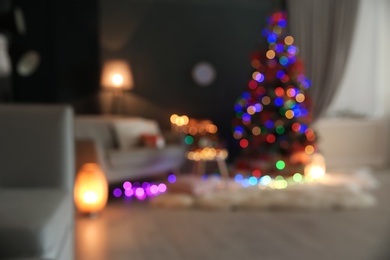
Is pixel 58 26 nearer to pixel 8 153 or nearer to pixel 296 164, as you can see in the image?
pixel 296 164

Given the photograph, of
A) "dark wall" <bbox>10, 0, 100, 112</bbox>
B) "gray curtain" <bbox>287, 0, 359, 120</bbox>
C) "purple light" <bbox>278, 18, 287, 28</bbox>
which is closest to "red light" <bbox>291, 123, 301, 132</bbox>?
"gray curtain" <bbox>287, 0, 359, 120</bbox>

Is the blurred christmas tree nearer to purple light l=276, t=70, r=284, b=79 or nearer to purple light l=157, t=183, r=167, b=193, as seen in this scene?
purple light l=276, t=70, r=284, b=79

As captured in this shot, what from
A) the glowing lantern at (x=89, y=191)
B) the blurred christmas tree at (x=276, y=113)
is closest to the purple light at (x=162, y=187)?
the blurred christmas tree at (x=276, y=113)

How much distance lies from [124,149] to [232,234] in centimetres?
191

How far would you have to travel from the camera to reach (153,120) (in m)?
6.00

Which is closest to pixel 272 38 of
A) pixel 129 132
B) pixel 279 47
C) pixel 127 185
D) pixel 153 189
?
pixel 279 47

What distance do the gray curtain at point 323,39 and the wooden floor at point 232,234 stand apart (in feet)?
8.78

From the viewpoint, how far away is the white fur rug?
3.69 meters

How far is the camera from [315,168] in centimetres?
557

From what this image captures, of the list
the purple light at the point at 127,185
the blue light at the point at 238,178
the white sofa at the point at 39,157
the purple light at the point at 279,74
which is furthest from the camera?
Result: the purple light at the point at 279,74

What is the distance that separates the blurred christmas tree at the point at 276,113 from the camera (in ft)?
17.6

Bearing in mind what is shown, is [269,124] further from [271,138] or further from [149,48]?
[149,48]

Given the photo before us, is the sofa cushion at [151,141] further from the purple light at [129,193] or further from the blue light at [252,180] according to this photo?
the blue light at [252,180]

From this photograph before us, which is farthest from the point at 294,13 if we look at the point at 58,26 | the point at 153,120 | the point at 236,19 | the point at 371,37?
the point at 58,26
